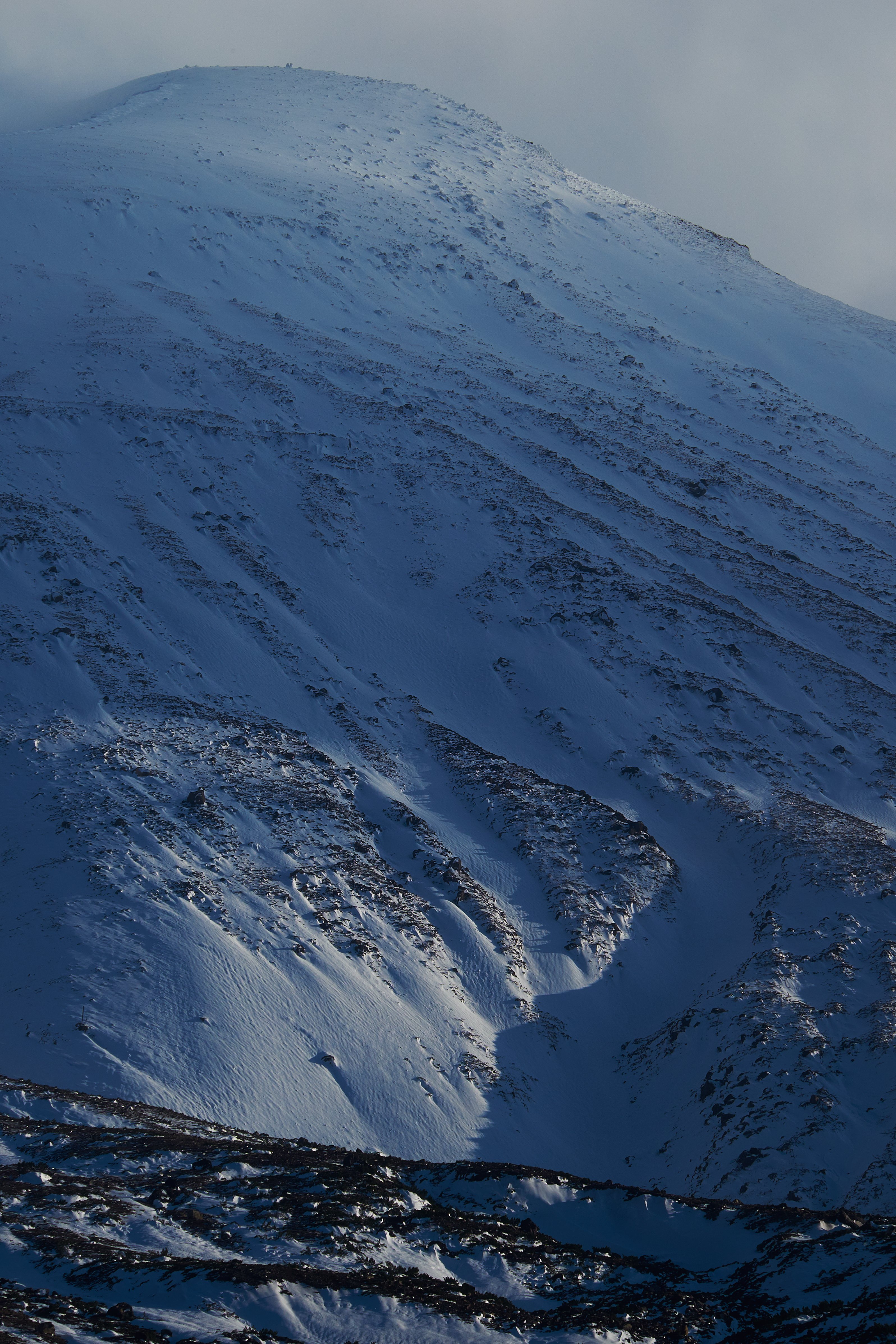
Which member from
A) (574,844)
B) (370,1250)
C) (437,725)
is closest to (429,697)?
(437,725)

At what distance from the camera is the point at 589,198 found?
91.4 metres

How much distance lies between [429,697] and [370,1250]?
24140mm

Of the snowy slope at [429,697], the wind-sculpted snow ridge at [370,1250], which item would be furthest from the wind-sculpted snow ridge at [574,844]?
the wind-sculpted snow ridge at [370,1250]

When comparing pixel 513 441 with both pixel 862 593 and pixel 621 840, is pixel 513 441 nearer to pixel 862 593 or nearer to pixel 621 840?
pixel 862 593

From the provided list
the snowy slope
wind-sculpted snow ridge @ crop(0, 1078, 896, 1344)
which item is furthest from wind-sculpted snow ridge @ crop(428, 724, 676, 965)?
wind-sculpted snow ridge @ crop(0, 1078, 896, 1344)

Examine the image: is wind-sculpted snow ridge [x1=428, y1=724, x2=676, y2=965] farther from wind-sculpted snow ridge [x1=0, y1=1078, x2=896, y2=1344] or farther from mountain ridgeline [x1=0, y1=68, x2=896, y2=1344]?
wind-sculpted snow ridge [x1=0, y1=1078, x2=896, y2=1344]

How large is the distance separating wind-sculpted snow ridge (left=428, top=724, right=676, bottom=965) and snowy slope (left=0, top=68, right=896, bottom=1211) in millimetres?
147

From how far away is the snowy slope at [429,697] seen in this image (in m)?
21.9

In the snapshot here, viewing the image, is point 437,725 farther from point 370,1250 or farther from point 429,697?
point 370,1250

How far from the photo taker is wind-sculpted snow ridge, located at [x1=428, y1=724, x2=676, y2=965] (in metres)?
28.7

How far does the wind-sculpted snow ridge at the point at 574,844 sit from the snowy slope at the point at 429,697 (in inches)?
5.8

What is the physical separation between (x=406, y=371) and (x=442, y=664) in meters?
24.4

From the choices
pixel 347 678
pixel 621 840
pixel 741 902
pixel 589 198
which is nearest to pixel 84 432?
pixel 347 678

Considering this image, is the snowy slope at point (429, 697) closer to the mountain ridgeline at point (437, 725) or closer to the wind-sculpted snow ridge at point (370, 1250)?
the mountain ridgeline at point (437, 725)
